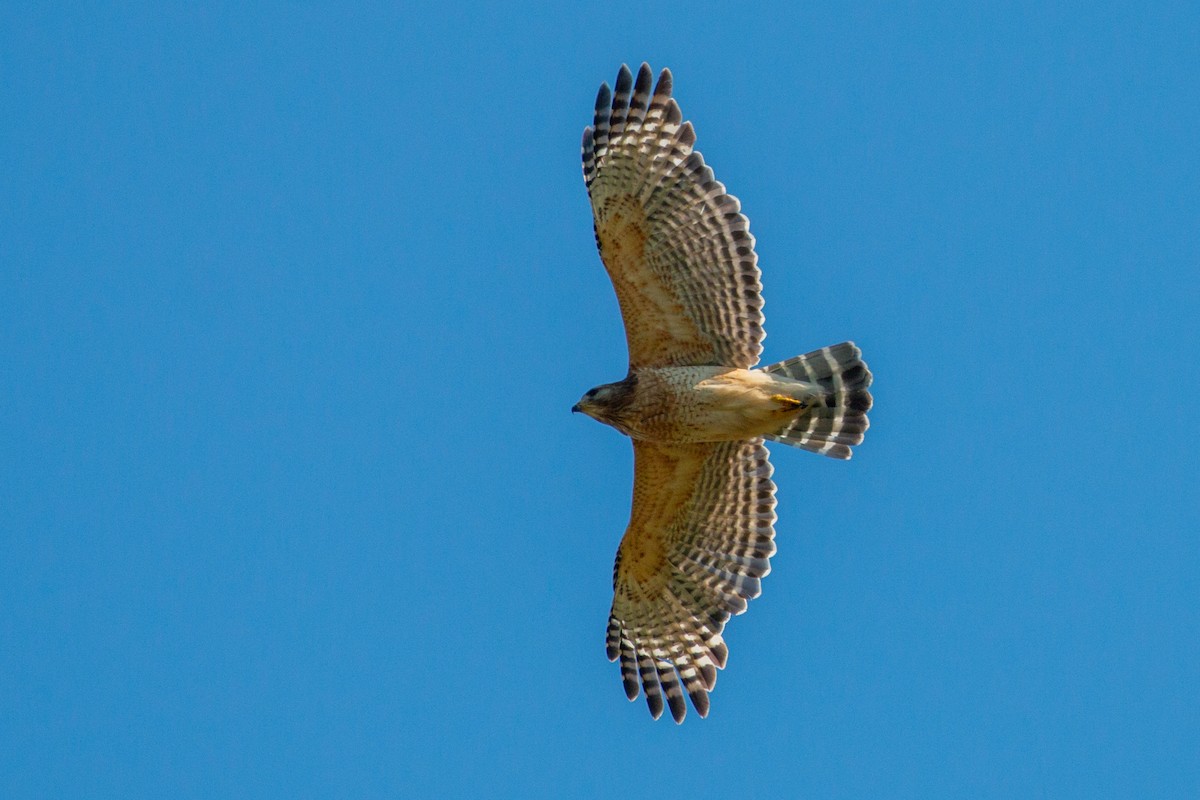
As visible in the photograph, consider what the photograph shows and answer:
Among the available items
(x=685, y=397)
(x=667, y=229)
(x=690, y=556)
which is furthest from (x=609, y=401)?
(x=690, y=556)

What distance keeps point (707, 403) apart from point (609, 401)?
2.23ft

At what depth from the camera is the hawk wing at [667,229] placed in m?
12.2

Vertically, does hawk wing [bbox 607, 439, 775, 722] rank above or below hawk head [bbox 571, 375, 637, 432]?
below

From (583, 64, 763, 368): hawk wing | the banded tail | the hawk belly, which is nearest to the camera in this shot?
(583, 64, 763, 368): hawk wing

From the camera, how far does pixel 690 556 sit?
13141mm

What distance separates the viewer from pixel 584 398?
40.7 feet

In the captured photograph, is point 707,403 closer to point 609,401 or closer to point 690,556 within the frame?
point 609,401

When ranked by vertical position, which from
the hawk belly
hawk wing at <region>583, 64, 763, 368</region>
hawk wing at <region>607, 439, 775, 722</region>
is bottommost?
hawk wing at <region>607, 439, 775, 722</region>

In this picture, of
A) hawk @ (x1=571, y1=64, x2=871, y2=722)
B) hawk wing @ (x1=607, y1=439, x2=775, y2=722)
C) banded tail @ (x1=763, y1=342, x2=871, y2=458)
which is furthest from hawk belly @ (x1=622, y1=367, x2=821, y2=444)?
hawk wing @ (x1=607, y1=439, x2=775, y2=722)

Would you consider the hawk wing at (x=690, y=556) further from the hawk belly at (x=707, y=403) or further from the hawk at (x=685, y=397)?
the hawk belly at (x=707, y=403)

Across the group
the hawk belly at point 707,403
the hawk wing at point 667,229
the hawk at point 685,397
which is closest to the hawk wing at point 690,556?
the hawk at point 685,397

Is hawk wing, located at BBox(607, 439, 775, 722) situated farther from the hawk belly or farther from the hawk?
the hawk belly

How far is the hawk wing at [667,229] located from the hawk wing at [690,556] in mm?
901

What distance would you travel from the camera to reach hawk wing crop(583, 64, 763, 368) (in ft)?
40.0
